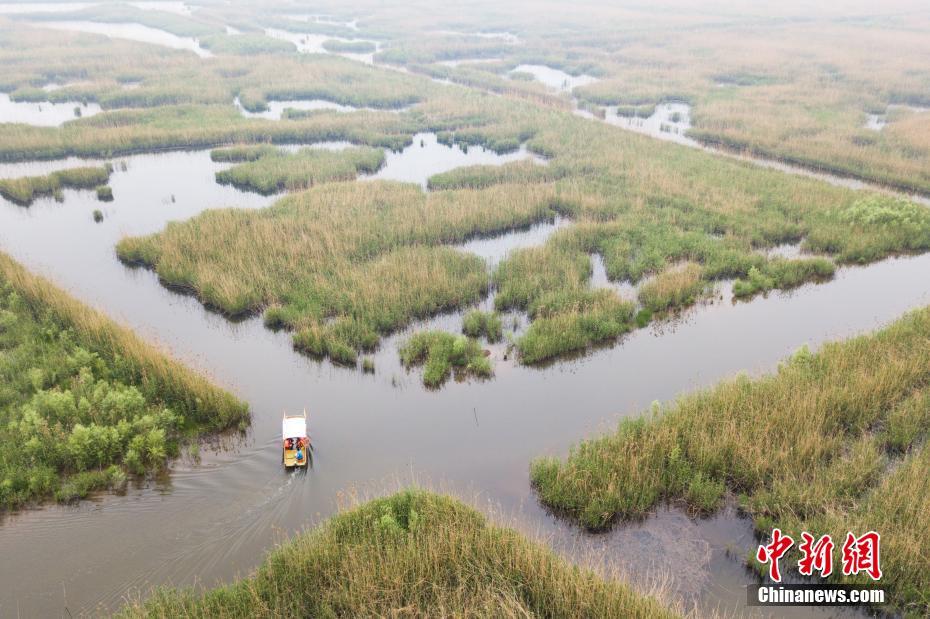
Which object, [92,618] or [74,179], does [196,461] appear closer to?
[92,618]

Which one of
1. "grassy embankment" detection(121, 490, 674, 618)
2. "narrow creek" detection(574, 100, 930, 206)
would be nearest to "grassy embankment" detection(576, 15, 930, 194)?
"narrow creek" detection(574, 100, 930, 206)

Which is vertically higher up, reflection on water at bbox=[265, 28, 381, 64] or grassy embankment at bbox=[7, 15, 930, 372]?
reflection on water at bbox=[265, 28, 381, 64]

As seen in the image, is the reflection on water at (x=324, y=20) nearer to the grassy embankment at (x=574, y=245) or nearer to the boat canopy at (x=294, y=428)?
the grassy embankment at (x=574, y=245)

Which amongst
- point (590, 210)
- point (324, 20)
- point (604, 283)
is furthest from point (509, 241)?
point (324, 20)

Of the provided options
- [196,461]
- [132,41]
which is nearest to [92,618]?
[196,461]

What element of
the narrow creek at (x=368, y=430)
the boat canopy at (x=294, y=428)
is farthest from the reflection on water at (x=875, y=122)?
the boat canopy at (x=294, y=428)

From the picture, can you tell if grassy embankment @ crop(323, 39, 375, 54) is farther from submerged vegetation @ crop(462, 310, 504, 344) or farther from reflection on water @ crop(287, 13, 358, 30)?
submerged vegetation @ crop(462, 310, 504, 344)
